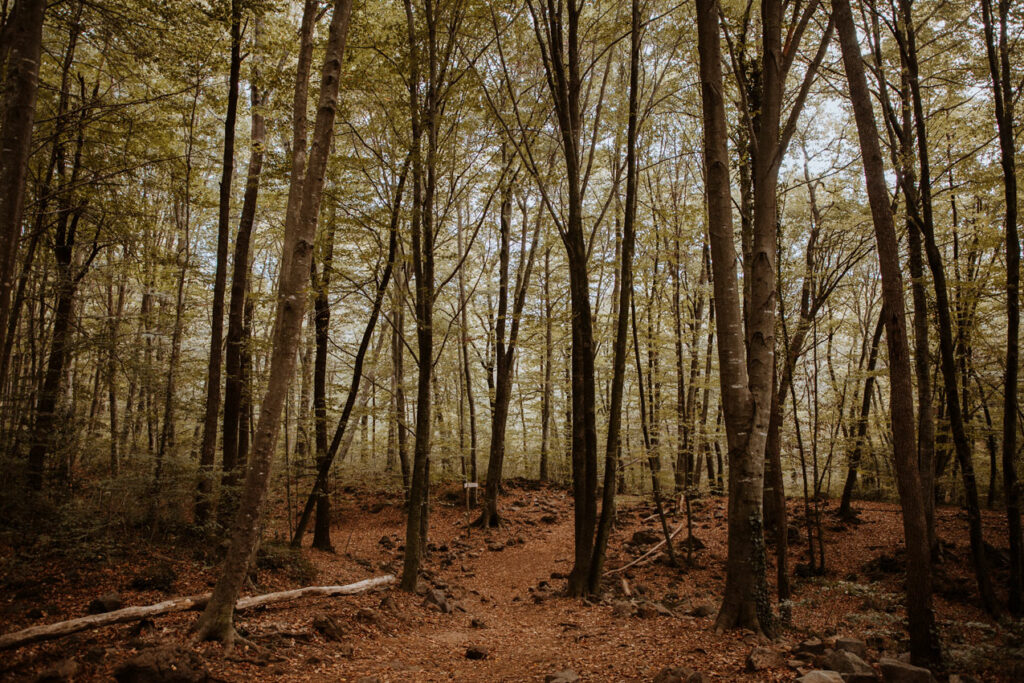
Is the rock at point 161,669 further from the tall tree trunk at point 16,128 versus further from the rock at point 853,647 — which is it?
the rock at point 853,647

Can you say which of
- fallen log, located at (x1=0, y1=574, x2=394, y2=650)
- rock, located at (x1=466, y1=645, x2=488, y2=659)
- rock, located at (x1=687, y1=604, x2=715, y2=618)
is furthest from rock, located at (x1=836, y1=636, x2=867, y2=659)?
fallen log, located at (x1=0, y1=574, x2=394, y2=650)

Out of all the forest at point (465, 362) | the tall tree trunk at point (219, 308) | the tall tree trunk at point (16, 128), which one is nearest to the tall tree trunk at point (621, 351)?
the forest at point (465, 362)

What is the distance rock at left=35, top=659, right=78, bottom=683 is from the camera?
12.4 ft

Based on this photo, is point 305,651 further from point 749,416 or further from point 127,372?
point 127,372

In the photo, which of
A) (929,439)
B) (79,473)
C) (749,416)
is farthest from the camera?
(79,473)

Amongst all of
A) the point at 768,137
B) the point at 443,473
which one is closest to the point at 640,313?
the point at 443,473

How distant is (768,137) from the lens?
19.8 feet

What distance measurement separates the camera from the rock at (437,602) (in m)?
8.21

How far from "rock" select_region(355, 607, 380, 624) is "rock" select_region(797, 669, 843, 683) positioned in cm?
501

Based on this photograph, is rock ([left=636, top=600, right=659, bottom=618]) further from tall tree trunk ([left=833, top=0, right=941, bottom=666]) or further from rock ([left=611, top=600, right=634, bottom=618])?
tall tree trunk ([left=833, top=0, right=941, bottom=666])

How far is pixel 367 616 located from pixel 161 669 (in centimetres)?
314

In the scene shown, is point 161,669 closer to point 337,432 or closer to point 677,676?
point 677,676

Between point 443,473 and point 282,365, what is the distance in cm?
1424

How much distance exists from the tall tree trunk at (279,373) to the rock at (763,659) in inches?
179
